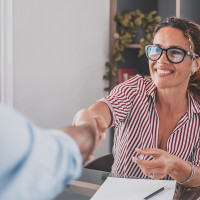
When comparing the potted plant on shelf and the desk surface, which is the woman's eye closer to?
the desk surface

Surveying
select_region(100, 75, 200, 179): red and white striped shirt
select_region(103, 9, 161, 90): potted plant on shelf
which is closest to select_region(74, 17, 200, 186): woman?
select_region(100, 75, 200, 179): red and white striped shirt

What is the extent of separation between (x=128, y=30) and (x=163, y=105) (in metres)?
1.63

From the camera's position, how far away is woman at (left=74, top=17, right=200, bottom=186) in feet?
5.78

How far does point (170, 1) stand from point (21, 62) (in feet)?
5.18

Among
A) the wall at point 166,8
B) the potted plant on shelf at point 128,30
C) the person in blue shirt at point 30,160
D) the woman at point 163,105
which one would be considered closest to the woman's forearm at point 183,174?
the woman at point 163,105

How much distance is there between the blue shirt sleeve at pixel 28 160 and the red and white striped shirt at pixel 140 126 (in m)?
1.14

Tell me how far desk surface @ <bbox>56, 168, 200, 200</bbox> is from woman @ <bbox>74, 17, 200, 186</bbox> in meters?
0.23

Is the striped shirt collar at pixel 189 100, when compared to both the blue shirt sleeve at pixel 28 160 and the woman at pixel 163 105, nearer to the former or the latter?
the woman at pixel 163 105

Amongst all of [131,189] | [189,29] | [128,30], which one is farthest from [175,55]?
[128,30]

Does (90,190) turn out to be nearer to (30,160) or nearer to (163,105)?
(163,105)

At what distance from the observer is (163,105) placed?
6.19ft

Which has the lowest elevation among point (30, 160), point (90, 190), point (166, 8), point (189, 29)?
point (90, 190)

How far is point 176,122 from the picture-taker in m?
1.84

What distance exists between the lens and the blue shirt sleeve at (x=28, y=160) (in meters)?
0.55
